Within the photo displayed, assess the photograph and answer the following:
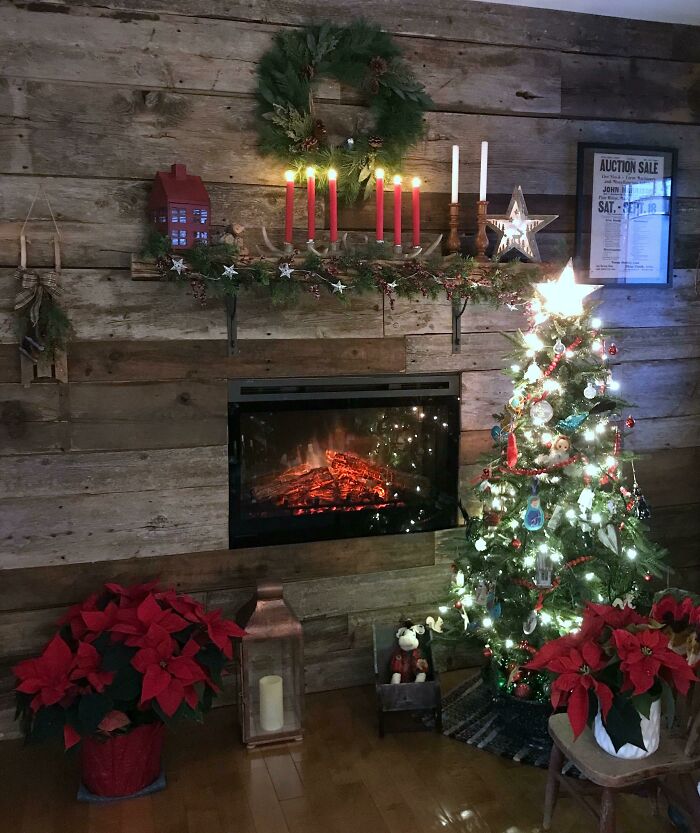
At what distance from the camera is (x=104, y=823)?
2426 mm

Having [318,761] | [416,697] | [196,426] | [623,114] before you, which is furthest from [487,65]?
[318,761]

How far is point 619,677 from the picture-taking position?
82.8 inches

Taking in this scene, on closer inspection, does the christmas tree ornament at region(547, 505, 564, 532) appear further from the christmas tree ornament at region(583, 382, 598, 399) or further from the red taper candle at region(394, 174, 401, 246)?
the red taper candle at region(394, 174, 401, 246)

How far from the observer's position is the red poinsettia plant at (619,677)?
2.04 metres

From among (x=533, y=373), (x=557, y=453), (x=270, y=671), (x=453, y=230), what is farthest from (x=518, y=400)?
(x=270, y=671)

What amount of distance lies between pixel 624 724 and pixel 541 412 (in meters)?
1.05

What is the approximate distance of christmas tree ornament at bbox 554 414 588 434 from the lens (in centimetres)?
276

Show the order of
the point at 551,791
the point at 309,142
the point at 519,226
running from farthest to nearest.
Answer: the point at 519,226
the point at 309,142
the point at 551,791

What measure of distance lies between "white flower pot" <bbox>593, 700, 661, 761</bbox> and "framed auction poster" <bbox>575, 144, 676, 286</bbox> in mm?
1818

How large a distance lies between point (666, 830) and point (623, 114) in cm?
260

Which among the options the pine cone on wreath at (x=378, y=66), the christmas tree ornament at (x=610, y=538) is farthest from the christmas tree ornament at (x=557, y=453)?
the pine cone on wreath at (x=378, y=66)

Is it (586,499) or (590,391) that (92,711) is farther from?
(590,391)

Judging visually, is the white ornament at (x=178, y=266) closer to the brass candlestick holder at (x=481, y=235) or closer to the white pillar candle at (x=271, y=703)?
the brass candlestick holder at (x=481, y=235)

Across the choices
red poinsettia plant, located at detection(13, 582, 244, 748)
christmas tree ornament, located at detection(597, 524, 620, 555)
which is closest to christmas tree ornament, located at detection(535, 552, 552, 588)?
christmas tree ornament, located at detection(597, 524, 620, 555)
